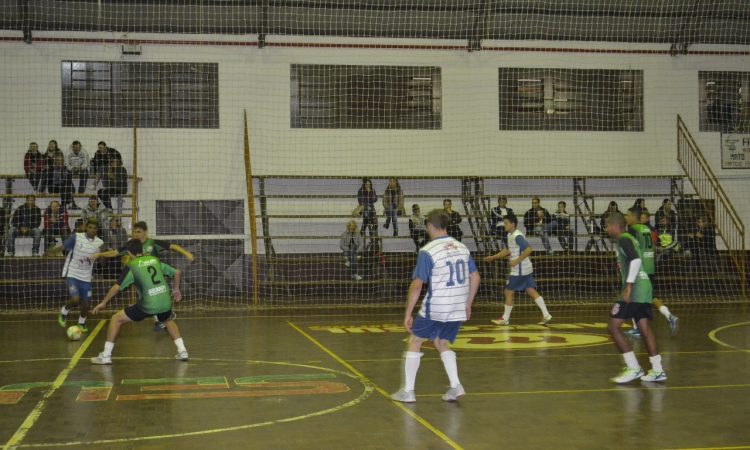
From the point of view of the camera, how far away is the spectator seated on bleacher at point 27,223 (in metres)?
23.0

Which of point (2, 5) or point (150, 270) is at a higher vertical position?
point (2, 5)

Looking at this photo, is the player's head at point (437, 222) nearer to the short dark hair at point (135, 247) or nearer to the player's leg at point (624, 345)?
the player's leg at point (624, 345)

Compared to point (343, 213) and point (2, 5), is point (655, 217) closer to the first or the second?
point (343, 213)

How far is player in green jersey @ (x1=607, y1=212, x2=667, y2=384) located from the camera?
10.4 meters

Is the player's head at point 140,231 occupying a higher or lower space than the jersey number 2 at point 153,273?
higher

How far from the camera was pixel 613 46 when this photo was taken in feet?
93.7

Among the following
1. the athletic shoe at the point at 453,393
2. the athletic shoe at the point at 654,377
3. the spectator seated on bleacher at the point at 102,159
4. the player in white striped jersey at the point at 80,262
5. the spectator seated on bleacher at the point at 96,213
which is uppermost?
the spectator seated on bleacher at the point at 102,159

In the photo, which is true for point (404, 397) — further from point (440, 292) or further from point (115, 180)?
point (115, 180)

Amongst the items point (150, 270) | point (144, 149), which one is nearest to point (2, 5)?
point (144, 149)

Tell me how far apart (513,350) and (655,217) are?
14.6 metres

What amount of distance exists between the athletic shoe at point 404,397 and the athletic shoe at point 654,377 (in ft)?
10.1

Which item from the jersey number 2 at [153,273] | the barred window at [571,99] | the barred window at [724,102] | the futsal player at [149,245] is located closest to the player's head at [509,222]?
the futsal player at [149,245]

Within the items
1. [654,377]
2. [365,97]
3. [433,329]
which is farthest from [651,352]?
[365,97]

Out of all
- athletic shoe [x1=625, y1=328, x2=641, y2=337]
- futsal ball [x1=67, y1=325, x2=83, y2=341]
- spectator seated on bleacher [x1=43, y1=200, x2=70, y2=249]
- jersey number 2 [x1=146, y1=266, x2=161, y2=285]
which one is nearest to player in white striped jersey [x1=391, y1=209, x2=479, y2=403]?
jersey number 2 [x1=146, y1=266, x2=161, y2=285]
